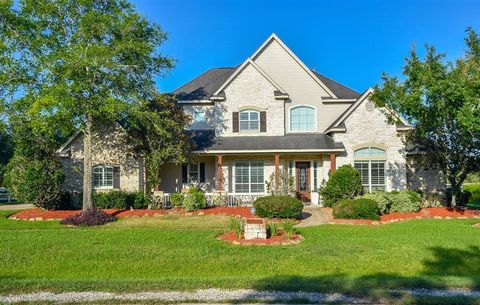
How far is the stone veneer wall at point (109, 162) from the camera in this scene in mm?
22203

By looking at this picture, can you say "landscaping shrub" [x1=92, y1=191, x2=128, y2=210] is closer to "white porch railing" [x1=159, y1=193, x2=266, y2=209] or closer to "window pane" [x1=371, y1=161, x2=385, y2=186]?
"white porch railing" [x1=159, y1=193, x2=266, y2=209]

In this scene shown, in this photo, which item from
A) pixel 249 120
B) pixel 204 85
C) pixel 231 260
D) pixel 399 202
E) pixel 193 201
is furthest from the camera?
pixel 204 85

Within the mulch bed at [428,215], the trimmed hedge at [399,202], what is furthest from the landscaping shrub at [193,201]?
the trimmed hedge at [399,202]

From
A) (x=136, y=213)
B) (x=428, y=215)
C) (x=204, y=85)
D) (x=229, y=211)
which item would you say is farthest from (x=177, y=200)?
(x=428, y=215)

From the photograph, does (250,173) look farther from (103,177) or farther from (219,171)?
(103,177)

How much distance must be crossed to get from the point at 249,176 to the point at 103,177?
8435 millimetres

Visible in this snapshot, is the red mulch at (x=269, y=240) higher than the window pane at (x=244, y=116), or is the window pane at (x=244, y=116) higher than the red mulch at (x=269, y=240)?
the window pane at (x=244, y=116)

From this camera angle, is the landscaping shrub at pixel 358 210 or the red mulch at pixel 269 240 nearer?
the red mulch at pixel 269 240

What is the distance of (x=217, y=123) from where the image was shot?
23938mm

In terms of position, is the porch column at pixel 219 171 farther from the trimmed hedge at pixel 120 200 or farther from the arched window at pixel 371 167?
the arched window at pixel 371 167

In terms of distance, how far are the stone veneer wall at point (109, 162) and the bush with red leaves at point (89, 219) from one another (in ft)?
16.7

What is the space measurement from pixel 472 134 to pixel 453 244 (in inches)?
342

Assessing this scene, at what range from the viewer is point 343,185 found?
20125 mm

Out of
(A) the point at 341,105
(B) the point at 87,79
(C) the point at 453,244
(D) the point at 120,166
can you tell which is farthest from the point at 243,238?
(A) the point at 341,105
